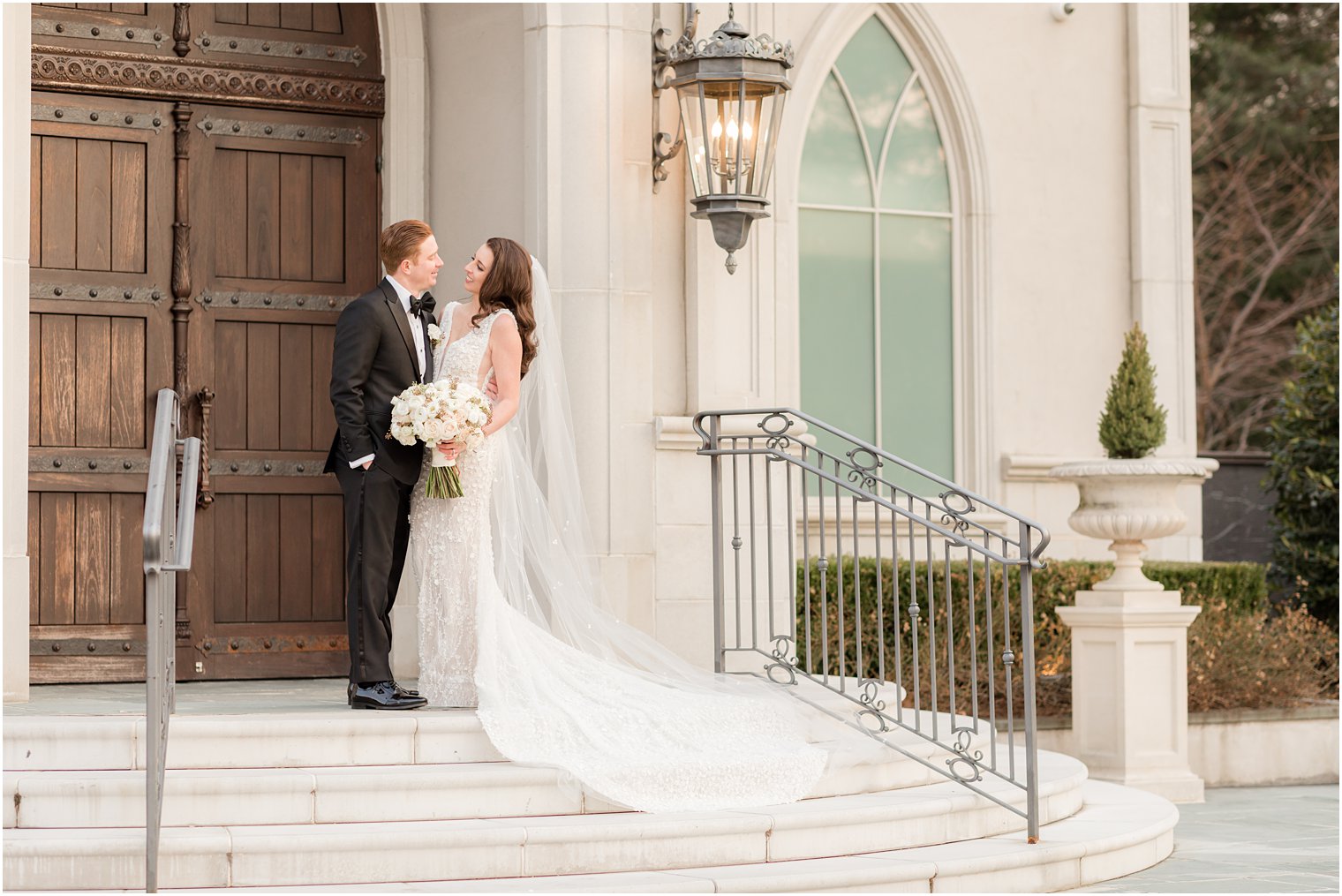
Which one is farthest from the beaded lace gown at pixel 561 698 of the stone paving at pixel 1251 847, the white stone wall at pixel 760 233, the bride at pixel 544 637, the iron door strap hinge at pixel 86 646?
the iron door strap hinge at pixel 86 646

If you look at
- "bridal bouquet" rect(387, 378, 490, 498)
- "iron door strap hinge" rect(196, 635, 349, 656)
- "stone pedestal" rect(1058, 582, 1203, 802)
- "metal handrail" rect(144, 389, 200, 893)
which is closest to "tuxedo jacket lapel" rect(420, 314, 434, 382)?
"bridal bouquet" rect(387, 378, 490, 498)

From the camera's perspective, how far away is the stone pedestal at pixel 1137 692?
31.2 ft

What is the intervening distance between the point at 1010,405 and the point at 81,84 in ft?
19.9

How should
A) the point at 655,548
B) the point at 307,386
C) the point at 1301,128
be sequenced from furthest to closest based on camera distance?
the point at 1301,128 < the point at 307,386 < the point at 655,548

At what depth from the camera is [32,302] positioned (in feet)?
28.6

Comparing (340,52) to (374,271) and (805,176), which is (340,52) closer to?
(374,271)

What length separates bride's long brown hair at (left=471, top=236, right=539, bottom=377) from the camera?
23.5 feet

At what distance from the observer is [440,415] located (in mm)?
6758

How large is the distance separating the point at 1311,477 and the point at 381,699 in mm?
8329

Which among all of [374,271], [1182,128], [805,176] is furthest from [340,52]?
[1182,128]

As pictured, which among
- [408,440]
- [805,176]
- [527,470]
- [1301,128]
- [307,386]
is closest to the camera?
[408,440]

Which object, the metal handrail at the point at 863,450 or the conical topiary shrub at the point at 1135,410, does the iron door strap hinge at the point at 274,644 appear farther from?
the conical topiary shrub at the point at 1135,410

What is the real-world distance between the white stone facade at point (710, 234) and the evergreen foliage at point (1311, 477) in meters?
1.55

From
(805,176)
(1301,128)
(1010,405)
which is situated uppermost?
(1301,128)
